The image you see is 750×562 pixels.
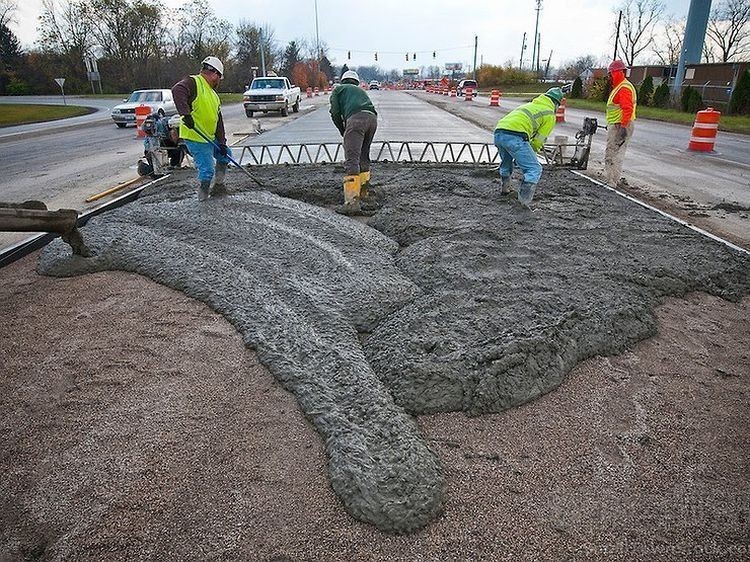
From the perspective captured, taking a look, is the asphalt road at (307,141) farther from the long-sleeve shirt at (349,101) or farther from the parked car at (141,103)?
the long-sleeve shirt at (349,101)

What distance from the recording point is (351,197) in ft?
21.4

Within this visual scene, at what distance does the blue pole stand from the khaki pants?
72.5 feet

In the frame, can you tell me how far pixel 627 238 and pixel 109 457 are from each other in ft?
16.9

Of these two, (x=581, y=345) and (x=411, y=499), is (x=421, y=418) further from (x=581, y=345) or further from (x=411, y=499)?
(x=581, y=345)

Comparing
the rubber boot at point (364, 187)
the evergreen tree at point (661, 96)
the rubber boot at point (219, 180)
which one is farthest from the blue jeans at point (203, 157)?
the evergreen tree at point (661, 96)

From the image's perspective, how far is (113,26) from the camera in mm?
49938

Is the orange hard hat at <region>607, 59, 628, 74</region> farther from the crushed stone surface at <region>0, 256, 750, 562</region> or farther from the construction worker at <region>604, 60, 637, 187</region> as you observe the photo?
the crushed stone surface at <region>0, 256, 750, 562</region>

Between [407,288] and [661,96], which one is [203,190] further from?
[661,96]

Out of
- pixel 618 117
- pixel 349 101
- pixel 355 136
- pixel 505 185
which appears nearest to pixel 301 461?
pixel 355 136

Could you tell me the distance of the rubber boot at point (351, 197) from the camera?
21.2 ft

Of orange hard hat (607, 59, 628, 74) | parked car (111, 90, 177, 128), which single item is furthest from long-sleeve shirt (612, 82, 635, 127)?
parked car (111, 90, 177, 128)

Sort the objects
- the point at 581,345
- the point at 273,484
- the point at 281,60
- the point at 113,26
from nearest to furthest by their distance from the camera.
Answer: the point at 273,484 < the point at 581,345 < the point at 113,26 < the point at 281,60

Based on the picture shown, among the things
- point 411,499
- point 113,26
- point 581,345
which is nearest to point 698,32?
point 581,345

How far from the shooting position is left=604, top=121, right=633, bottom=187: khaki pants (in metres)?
8.20
